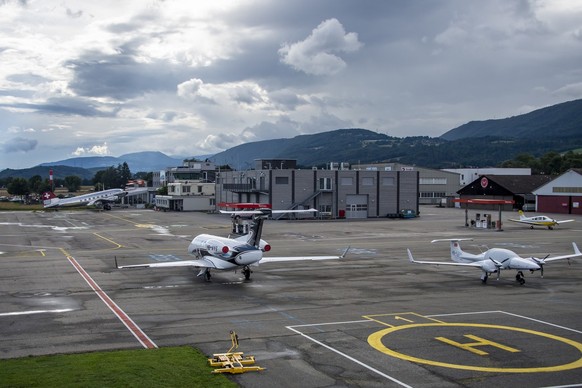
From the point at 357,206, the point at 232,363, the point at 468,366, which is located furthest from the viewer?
the point at 357,206

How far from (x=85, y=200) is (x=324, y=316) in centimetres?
13197

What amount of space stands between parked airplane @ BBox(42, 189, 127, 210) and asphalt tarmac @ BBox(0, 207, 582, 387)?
88.4 m

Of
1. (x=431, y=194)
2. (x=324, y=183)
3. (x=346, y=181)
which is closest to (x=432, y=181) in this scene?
(x=431, y=194)

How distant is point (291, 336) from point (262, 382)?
6.01 metres

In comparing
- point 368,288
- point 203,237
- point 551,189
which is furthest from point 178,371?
point 551,189

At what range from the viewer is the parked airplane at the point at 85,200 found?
138938mm

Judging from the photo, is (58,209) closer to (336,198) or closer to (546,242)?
(336,198)

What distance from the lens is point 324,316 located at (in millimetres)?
28516

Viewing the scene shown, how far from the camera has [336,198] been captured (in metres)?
106

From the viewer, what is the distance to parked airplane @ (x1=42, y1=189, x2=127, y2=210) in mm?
138938

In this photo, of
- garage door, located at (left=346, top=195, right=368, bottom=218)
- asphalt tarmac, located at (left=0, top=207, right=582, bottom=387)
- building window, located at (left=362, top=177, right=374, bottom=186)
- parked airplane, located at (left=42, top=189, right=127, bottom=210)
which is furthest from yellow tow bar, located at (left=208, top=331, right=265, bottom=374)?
parked airplane, located at (left=42, top=189, right=127, bottom=210)

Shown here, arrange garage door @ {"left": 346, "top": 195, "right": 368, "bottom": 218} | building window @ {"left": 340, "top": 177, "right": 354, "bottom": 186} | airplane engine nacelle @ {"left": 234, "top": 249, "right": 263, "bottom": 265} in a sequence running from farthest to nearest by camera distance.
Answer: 1. garage door @ {"left": 346, "top": 195, "right": 368, "bottom": 218}
2. building window @ {"left": 340, "top": 177, "right": 354, "bottom": 186}
3. airplane engine nacelle @ {"left": 234, "top": 249, "right": 263, "bottom": 265}

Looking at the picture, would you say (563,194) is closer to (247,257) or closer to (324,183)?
(324,183)

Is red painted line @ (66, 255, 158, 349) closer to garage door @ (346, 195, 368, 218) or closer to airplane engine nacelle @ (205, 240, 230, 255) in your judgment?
airplane engine nacelle @ (205, 240, 230, 255)
